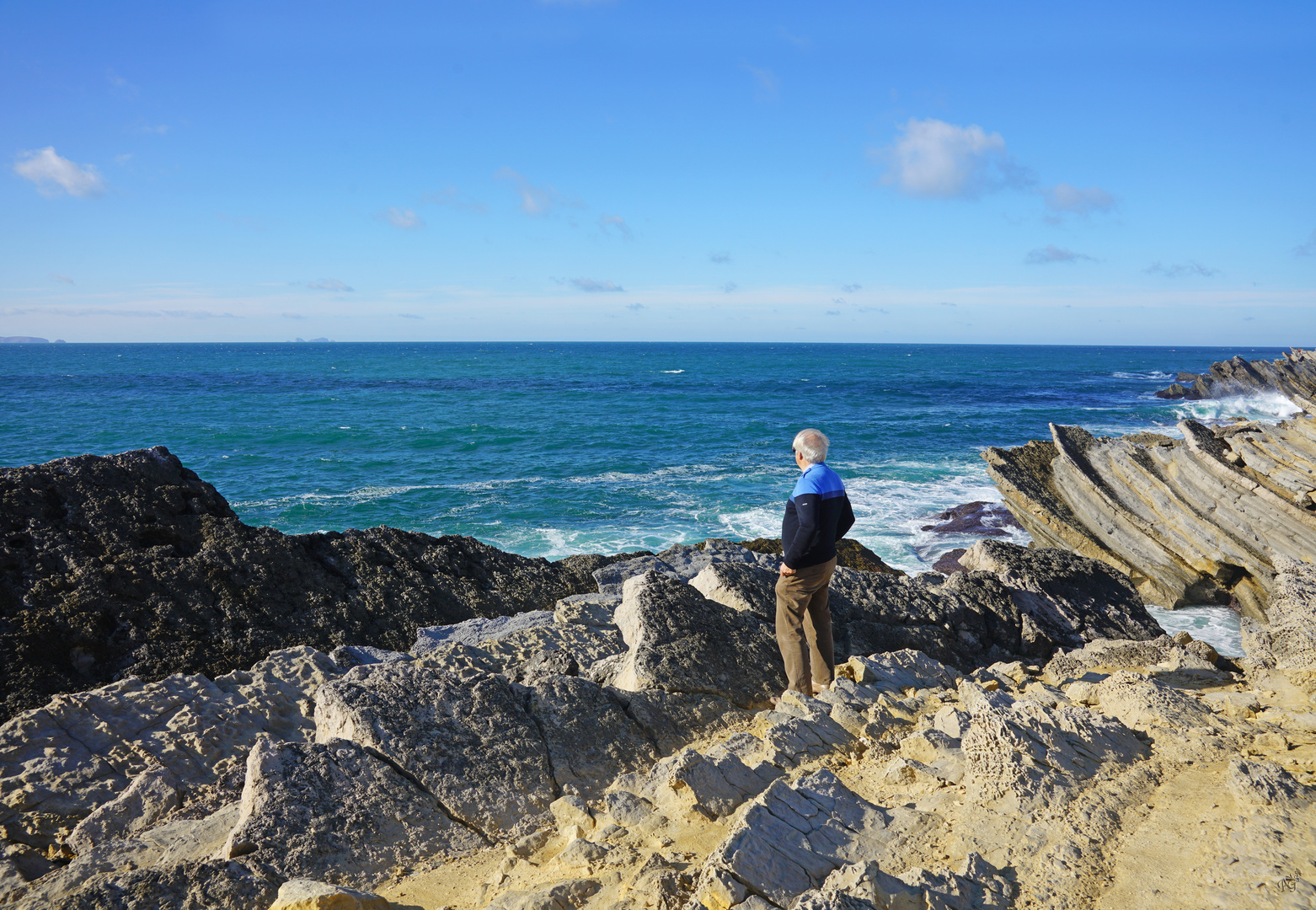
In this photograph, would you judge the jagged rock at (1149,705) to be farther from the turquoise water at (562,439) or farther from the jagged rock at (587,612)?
the turquoise water at (562,439)

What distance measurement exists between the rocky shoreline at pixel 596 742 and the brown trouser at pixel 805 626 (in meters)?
0.26

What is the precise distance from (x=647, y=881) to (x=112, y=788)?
3121 mm

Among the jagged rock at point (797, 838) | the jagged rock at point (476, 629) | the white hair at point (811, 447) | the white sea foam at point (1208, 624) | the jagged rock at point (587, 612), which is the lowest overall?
the white sea foam at point (1208, 624)

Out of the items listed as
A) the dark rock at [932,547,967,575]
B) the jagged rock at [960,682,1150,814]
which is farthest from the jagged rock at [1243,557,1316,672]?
the dark rock at [932,547,967,575]

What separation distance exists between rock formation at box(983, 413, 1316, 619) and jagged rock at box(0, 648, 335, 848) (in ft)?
47.8

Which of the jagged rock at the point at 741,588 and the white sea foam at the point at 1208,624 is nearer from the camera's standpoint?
the jagged rock at the point at 741,588

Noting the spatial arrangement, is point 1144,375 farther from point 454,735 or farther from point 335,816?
point 335,816

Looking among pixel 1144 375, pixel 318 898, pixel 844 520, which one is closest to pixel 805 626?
pixel 844 520

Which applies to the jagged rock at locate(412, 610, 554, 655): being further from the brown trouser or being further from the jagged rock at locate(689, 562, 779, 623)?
the brown trouser

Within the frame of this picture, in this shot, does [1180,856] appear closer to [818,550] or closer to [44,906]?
[818,550]

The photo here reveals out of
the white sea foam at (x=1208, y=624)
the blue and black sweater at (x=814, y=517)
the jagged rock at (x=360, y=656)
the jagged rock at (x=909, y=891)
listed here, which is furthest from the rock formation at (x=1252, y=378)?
the jagged rock at (x=360, y=656)

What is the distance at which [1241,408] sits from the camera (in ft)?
134

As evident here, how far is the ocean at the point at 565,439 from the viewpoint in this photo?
19031 millimetres

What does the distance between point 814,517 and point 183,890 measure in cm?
376
